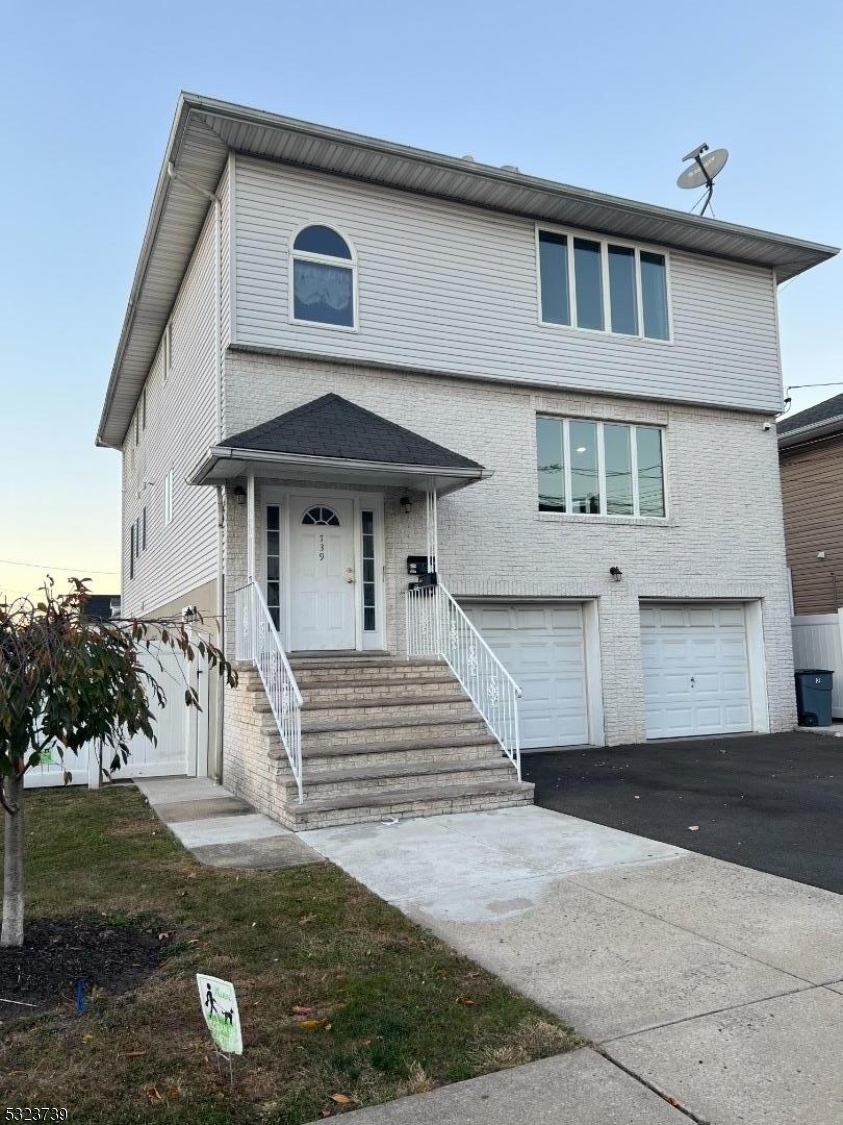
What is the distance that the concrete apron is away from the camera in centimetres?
293

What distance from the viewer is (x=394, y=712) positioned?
8758mm

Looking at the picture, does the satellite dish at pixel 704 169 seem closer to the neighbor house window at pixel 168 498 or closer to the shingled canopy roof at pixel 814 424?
the shingled canopy roof at pixel 814 424

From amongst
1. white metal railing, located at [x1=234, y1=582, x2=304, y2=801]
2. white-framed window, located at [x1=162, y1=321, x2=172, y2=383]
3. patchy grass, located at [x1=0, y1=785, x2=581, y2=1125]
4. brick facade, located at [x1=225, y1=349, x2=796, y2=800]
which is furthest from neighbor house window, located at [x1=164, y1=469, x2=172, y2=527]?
patchy grass, located at [x1=0, y1=785, x2=581, y2=1125]

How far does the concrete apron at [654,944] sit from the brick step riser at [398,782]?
60 cm

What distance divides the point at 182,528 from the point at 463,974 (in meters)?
10.1

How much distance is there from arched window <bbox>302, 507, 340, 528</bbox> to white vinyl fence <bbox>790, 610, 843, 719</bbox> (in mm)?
8446

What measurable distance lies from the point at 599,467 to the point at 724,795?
18.7 feet

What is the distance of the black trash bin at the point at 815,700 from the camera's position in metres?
13.5

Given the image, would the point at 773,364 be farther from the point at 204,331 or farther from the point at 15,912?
the point at 15,912

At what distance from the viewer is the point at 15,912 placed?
4.20 meters

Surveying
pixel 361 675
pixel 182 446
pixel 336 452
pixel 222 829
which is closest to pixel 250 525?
pixel 336 452

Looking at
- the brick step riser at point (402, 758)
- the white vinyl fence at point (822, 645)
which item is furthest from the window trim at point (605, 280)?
the brick step riser at point (402, 758)

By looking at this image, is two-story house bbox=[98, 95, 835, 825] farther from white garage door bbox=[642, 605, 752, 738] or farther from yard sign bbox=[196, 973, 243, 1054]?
yard sign bbox=[196, 973, 243, 1054]

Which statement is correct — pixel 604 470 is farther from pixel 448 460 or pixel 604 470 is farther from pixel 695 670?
pixel 448 460
